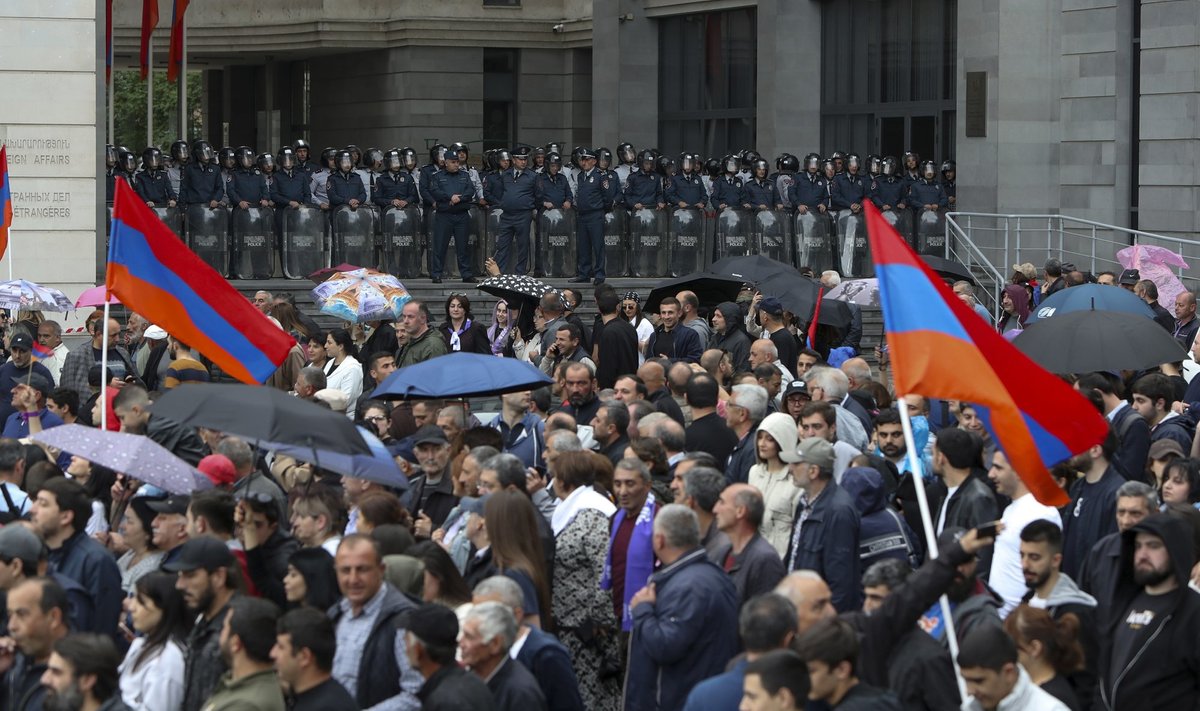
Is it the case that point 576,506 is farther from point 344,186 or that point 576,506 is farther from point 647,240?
point 647,240

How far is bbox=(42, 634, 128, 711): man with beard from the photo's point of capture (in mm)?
6941

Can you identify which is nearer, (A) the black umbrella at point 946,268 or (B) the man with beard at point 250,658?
(B) the man with beard at point 250,658

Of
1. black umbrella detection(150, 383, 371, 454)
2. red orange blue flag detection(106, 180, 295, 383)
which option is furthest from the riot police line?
black umbrella detection(150, 383, 371, 454)

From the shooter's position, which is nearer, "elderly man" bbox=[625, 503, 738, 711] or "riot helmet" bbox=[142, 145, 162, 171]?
"elderly man" bbox=[625, 503, 738, 711]

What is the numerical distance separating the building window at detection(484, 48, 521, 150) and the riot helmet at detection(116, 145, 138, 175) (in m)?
17.2

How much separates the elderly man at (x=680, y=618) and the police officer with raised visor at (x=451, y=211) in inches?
694

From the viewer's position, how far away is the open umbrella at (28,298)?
18031 mm

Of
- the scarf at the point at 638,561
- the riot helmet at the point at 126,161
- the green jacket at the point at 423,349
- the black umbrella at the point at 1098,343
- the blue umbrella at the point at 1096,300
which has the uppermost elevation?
the riot helmet at the point at 126,161

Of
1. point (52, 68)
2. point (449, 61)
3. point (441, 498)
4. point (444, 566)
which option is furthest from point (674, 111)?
point (444, 566)

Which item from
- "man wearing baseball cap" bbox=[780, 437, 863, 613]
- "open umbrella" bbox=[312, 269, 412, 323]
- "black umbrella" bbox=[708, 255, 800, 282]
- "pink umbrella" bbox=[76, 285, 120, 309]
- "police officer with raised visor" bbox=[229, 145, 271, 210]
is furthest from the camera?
"police officer with raised visor" bbox=[229, 145, 271, 210]

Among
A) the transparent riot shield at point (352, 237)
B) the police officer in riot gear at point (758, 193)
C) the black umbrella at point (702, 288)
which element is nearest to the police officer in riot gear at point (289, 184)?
the transparent riot shield at point (352, 237)

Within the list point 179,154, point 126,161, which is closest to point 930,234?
point 179,154

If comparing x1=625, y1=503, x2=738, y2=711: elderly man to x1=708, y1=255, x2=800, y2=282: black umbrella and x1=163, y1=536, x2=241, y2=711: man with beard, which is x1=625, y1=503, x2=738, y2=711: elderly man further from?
x1=708, y1=255, x2=800, y2=282: black umbrella

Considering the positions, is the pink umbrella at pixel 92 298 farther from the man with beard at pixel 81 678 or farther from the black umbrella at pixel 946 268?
the man with beard at pixel 81 678
